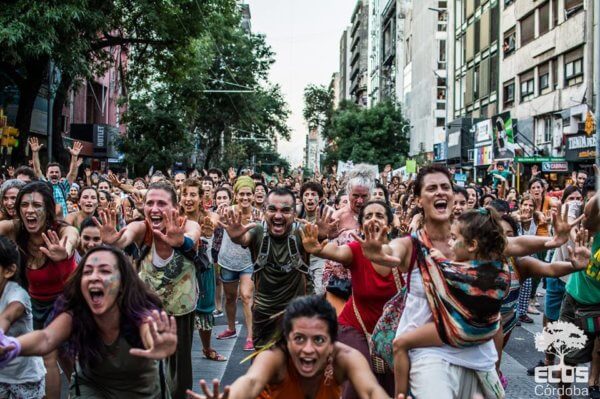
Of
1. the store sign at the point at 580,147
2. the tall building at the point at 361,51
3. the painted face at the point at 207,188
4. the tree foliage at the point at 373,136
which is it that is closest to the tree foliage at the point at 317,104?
the tall building at the point at 361,51

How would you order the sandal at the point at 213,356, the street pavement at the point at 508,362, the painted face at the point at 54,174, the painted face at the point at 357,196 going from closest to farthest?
the street pavement at the point at 508,362, the painted face at the point at 357,196, the sandal at the point at 213,356, the painted face at the point at 54,174

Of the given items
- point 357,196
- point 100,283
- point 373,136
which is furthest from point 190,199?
point 373,136

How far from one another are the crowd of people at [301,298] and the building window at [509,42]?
30.6m

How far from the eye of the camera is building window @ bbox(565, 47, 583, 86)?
1104 inches

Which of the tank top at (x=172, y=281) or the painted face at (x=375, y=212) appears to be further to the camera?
the painted face at (x=375, y=212)

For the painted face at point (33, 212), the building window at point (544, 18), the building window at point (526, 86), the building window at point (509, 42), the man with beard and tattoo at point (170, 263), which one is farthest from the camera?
the building window at point (509, 42)

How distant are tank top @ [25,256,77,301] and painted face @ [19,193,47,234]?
0.31m

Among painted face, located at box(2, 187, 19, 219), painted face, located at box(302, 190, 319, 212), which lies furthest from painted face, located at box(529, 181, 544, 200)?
painted face, located at box(2, 187, 19, 219)

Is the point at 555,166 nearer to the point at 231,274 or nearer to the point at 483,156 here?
the point at 483,156

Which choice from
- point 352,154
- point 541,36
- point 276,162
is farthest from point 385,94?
point 541,36

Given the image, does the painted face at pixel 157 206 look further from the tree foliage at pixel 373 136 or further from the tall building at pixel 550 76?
the tree foliage at pixel 373 136

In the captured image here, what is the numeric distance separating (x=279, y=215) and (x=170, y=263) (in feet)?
3.49

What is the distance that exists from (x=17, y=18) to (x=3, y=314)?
611 inches

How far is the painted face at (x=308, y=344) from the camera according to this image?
3977 millimetres
